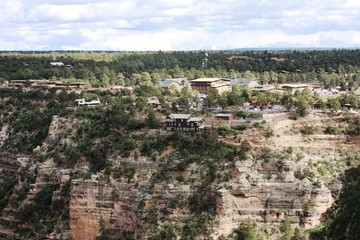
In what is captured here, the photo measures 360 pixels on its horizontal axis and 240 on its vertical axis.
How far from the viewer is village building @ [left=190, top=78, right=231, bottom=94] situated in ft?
306

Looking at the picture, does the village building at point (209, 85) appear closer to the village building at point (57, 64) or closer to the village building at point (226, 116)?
the village building at point (226, 116)

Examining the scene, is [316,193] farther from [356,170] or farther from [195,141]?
[195,141]

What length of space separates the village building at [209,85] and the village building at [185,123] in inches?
925

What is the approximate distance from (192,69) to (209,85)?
76.4ft

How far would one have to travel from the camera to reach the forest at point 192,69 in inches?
4181

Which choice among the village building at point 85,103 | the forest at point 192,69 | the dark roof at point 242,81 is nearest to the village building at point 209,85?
the dark roof at point 242,81

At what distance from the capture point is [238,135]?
65250mm

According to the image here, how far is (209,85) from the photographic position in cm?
9375

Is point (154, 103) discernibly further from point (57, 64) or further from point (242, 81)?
point (57, 64)

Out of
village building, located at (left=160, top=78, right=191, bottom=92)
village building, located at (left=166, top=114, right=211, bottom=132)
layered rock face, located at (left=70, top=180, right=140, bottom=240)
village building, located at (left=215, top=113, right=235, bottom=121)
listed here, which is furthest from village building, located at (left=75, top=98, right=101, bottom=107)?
village building, located at (left=215, top=113, right=235, bottom=121)

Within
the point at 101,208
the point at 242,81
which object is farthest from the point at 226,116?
the point at 242,81

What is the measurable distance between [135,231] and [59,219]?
388 inches

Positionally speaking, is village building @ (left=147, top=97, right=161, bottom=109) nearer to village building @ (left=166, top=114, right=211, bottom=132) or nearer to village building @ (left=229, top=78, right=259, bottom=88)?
village building @ (left=166, top=114, right=211, bottom=132)

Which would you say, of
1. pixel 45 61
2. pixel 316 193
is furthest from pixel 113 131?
pixel 45 61
